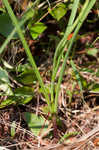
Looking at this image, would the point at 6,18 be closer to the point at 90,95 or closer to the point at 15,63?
the point at 15,63

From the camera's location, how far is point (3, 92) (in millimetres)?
994

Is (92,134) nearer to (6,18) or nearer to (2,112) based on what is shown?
(2,112)

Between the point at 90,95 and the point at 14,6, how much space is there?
553 mm

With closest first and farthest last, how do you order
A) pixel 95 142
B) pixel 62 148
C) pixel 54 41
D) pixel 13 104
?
pixel 62 148, pixel 95 142, pixel 13 104, pixel 54 41

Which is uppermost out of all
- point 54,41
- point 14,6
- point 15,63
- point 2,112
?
point 14,6

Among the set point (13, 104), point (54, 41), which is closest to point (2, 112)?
point (13, 104)

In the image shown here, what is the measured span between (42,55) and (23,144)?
0.51 m

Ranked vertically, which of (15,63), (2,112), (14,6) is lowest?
(2,112)

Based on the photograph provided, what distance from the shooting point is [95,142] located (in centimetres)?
96

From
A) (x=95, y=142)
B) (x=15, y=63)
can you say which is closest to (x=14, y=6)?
(x=15, y=63)

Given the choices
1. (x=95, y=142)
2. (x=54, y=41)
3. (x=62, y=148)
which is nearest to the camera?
(x=62, y=148)

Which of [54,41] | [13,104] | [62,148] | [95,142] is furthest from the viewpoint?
[54,41]

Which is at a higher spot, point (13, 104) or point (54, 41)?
point (54, 41)

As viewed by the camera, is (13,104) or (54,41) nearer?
(13,104)
